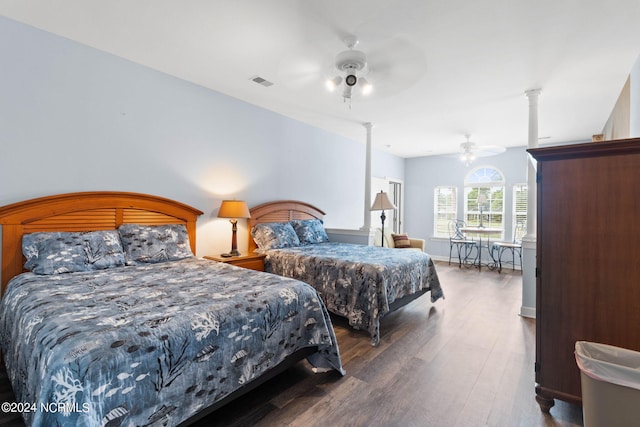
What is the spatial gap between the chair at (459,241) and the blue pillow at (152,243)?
5826mm

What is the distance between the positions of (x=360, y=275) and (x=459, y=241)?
4657 millimetres

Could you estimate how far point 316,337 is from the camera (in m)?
2.15

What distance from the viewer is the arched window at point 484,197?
684 cm

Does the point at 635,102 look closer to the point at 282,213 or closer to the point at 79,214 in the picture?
the point at 282,213

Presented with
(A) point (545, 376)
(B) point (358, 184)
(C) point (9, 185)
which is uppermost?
(B) point (358, 184)

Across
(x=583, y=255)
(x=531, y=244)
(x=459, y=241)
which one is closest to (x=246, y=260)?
(x=583, y=255)

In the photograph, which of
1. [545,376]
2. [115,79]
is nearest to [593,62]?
[545,376]

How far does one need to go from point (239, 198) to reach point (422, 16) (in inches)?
116

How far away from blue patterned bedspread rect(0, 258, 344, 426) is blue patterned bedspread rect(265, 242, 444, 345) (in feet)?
2.64

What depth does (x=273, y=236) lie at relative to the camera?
407 cm

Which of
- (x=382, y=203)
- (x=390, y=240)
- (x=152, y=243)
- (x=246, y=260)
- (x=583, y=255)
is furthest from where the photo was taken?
(x=390, y=240)

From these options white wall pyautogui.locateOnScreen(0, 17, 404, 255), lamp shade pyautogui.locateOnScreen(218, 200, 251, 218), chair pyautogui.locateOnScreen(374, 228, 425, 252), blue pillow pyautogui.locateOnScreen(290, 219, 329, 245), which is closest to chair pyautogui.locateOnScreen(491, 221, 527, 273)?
chair pyautogui.locateOnScreen(374, 228, 425, 252)

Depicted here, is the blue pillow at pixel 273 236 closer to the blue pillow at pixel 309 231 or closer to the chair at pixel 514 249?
the blue pillow at pixel 309 231

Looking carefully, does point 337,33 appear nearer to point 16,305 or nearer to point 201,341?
point 201,341
